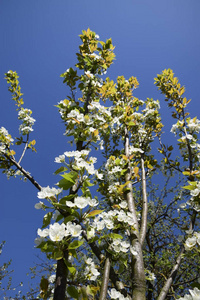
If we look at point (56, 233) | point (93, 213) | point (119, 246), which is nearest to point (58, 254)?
point (56, 233)

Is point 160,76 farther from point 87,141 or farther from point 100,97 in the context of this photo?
point 87,141

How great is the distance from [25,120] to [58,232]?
9.01ft

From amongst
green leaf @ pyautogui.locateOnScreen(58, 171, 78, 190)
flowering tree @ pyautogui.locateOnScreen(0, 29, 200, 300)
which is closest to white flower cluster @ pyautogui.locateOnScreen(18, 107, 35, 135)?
flowering tree @ pyautogui.locateOnScreen(0, 29, 200, 300)

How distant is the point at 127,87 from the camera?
4.49 metres

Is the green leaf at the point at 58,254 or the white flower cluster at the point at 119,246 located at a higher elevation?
the white flower cluster at the point at 119,246

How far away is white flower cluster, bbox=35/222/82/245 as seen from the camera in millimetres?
1283

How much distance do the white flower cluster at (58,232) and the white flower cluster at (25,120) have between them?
2.40 metres

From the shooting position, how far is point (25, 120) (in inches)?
141

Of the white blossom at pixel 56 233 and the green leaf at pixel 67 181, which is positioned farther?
the green leaf at pixel 67 181

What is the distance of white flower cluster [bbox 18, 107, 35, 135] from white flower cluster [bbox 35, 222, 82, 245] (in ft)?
7.87

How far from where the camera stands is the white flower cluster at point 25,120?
134 inches

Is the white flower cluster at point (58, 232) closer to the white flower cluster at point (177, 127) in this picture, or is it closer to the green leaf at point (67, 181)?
the green leaf at point (67, 181)

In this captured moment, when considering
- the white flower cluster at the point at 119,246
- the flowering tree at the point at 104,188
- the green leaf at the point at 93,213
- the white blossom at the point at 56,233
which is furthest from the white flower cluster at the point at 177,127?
the white blossom at the point at 56,233

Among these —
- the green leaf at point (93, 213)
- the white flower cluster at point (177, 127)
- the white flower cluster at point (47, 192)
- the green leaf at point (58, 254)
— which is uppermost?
the white flower cluster at point (177, 127)
